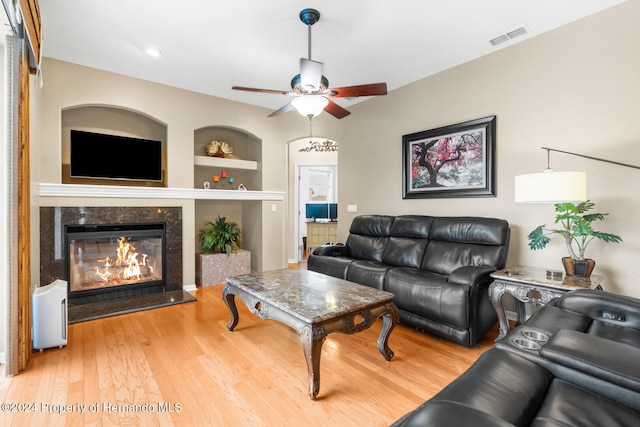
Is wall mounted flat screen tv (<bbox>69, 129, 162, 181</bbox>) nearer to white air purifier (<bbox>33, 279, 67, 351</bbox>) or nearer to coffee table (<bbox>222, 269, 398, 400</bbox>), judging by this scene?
white air purifier (<bbox>33, 279, 67, 351</bbox>)

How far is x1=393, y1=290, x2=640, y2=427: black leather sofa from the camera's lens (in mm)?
739

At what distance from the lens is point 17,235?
83.0 inches

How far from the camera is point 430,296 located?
262 centimetres

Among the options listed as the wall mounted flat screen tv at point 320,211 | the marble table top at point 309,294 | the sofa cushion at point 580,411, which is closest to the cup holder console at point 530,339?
the sofa cushion at point 580,411

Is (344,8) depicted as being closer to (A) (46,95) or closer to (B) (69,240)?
(A) (46,95)

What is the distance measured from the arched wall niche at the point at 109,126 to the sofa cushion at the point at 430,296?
335 centimetres

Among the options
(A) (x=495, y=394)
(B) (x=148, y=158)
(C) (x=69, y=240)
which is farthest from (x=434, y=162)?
(C) (x=69, y=240)

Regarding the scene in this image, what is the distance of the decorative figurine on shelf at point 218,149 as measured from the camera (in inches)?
186

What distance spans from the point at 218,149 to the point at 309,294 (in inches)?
130

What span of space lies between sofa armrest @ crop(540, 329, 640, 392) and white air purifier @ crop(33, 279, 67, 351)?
10.5ft

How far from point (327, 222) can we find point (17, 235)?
225 inches

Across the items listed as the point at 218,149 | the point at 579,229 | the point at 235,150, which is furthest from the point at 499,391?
the point at 235,150

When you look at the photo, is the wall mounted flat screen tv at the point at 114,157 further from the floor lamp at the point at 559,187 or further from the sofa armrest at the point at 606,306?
the sofa armrest at the point at 606,306

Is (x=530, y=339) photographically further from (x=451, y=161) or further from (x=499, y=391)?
(x=451, y=161)
